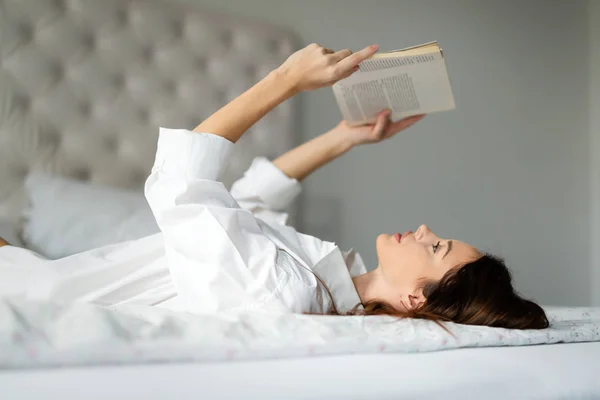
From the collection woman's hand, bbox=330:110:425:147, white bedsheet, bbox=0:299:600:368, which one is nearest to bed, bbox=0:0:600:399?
white bedsheet, bbox=0:299:600:368

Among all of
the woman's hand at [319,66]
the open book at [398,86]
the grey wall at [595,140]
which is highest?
the woman's hand at [319,66]

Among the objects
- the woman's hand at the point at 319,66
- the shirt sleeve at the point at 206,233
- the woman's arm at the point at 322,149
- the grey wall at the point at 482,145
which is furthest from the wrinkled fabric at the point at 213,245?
the grey wall at the point at 482,145

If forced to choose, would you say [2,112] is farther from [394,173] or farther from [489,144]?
[489,144]

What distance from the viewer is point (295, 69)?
127cm

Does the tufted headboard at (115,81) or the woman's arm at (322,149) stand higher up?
the tufted headboard at (115,81)

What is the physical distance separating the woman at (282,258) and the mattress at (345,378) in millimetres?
252

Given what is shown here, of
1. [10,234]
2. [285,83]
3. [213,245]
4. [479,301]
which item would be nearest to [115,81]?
[10,234]

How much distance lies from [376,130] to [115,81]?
857 mm

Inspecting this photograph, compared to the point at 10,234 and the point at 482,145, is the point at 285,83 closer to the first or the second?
the point at 10,234

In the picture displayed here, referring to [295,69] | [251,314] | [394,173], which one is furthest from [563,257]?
[251,314]

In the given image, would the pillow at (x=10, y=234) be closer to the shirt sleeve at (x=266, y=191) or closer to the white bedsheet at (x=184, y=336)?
the shirt sleeve at (x=266, y=191)

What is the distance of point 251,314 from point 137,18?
1402 millimetres

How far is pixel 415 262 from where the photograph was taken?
123cm

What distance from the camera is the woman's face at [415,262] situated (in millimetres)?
1208
